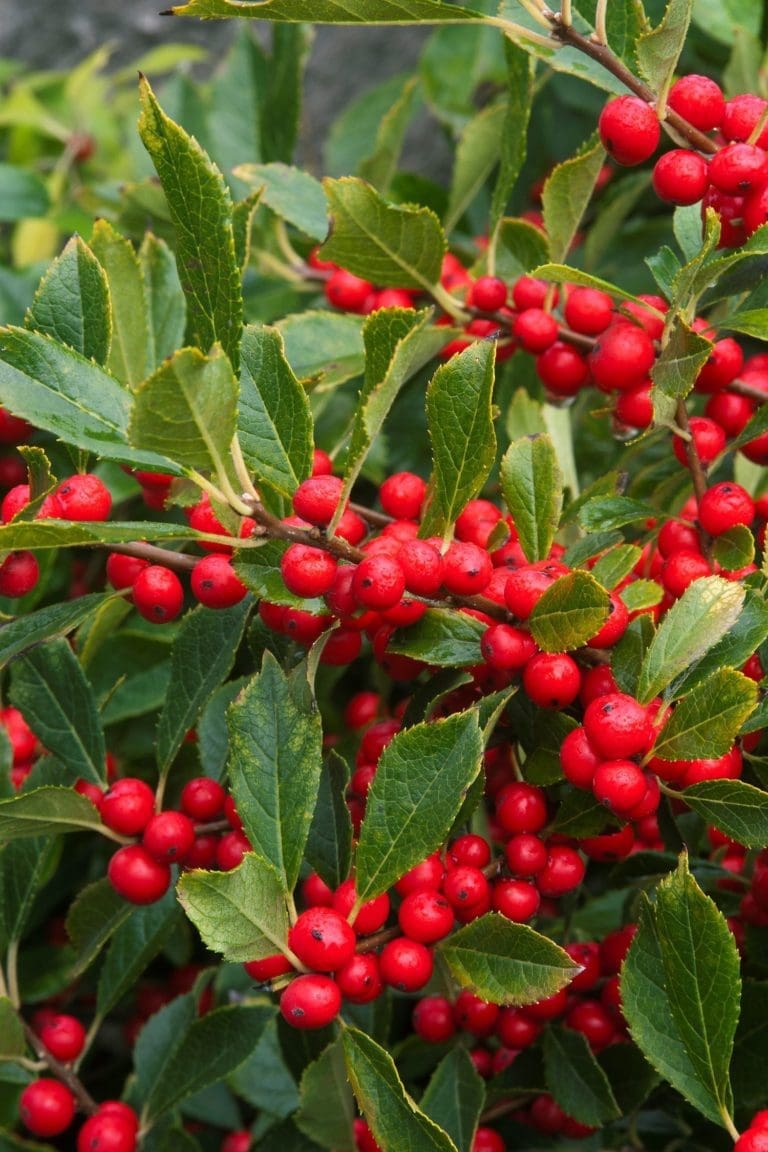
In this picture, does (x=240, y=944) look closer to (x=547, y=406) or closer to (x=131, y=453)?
(x=131, y=453)

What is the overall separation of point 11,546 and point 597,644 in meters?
0.53

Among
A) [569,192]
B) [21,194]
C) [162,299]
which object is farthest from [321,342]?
[21,194]

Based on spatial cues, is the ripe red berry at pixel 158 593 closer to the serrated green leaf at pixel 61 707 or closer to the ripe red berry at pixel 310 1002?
the serrated green leaf at pixel 61 707

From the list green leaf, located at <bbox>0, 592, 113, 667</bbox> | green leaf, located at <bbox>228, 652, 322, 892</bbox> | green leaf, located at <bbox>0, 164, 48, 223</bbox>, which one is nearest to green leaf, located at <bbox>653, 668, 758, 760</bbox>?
green leaf, located at <bbox>228, 652, 322, 892</bbox>

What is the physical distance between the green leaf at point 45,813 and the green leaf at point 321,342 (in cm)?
62

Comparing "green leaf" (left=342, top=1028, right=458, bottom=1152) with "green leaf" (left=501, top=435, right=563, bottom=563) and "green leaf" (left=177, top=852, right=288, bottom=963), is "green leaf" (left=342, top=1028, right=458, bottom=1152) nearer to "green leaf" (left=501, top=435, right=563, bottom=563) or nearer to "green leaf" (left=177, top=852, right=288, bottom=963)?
"green leaf" (left=177, top=852, right=288, bottom=963)

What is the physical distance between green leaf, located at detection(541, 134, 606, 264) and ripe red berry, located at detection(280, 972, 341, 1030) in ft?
2.83

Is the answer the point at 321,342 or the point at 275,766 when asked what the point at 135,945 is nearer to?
the point at 275,766

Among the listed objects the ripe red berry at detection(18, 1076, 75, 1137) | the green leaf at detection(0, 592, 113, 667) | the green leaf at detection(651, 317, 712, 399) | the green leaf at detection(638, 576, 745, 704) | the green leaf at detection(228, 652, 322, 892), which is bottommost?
the ripe red berry at detection(18, 1076, 75, 1137)

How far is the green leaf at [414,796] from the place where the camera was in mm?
1073

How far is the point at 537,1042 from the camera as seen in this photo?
1327 mm

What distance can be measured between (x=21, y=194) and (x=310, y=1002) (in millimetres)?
1874

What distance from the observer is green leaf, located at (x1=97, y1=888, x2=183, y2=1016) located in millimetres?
1476

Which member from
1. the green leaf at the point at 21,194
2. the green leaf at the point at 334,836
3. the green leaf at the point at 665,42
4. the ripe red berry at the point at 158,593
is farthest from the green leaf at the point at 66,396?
the green leaf at the point at 21,194
